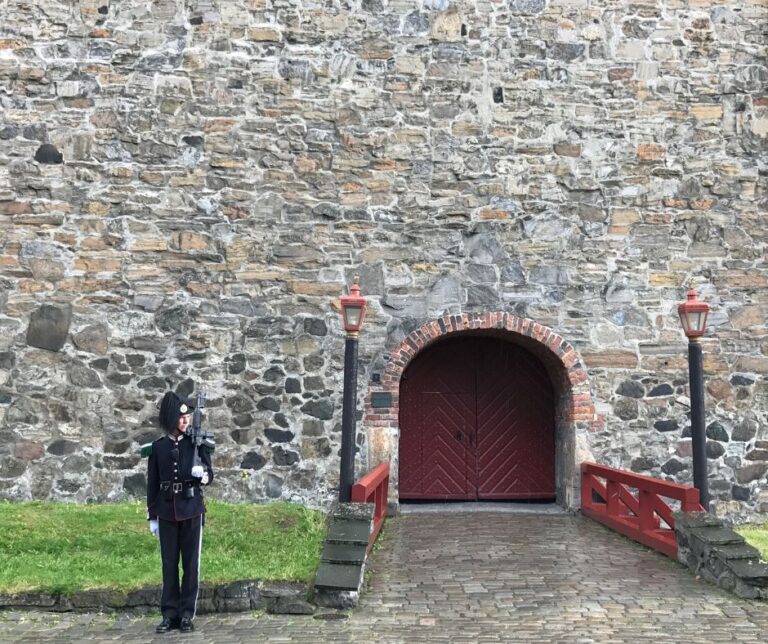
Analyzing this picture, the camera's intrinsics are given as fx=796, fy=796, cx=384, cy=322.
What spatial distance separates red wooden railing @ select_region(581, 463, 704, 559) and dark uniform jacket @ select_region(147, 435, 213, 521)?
3.91 metres

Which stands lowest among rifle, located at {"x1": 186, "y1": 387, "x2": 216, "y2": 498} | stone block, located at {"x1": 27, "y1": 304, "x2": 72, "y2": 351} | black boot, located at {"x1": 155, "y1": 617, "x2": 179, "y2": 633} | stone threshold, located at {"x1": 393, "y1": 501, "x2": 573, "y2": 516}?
black boot, located at {"x1": 155, "y1": 617, "x2": 179, "y2": 633}

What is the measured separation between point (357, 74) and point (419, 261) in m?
2.25

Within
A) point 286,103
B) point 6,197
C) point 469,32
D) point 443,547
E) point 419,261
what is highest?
point 469,32

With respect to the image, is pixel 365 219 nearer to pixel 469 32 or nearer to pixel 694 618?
pixel 469 32

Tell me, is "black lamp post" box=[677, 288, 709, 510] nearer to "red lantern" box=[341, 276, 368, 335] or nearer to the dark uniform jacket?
"red lantern" box=[341, 276, 368, 335]

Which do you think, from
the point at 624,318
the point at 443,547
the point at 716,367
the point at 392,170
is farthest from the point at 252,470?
the point at 716,367

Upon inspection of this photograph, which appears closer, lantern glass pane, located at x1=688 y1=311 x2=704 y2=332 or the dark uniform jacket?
the dark uniform jacket

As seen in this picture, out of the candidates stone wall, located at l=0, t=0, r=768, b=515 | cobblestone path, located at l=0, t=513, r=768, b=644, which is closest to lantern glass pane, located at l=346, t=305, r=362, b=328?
cobblestone path, located at l=0, t=513, r=768, b=644

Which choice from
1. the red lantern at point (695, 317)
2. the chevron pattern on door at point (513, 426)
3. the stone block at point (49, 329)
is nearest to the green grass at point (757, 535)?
the red lantern at point (695, 317)

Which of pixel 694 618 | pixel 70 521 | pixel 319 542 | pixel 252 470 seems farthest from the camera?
pixel 252 470

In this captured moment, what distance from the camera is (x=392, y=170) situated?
8906 mm

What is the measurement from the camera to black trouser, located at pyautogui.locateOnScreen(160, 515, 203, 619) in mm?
4805

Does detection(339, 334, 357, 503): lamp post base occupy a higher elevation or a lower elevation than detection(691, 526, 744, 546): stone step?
higher

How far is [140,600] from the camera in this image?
518 centimetres
